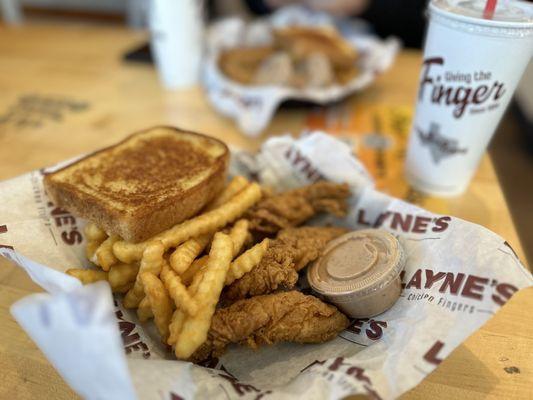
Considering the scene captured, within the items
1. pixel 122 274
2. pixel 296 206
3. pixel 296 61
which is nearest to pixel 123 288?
pixel 122 274

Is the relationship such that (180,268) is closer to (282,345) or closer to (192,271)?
(192,271)

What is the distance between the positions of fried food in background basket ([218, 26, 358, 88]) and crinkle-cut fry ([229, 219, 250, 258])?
37.7 inches

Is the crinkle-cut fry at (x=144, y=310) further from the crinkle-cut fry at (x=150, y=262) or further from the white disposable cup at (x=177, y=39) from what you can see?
the white disposable cup at (x=177, y=39)

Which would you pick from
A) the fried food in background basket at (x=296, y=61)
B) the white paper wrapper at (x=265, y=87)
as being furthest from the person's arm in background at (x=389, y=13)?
the fried food in background basket at (x=296, y=61)

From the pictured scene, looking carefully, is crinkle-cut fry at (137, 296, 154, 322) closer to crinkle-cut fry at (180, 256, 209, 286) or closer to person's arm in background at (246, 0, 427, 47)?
crinkle-cut fry at (180, 256, 209, 286)

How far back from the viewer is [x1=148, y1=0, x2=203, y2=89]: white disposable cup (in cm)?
197

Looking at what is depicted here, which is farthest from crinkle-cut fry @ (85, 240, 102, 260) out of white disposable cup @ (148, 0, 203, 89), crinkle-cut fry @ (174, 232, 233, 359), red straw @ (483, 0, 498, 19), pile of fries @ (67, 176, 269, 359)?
white disposable cup @ (148, 0, 203, 89)

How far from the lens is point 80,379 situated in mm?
682

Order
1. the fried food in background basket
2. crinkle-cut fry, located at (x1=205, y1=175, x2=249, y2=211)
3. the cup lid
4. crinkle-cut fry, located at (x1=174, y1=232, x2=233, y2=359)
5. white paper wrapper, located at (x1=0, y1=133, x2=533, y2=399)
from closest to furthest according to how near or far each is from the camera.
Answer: white paper wrapper, located at (x1=0, y1=133, x2=533, y2=399), crinkle-cut fry, located at (x1=174, y1=232, x2=233, y2=359), the cup lid, crinkle-cut fry, located at (x1=205, y1=175, x2=249, y2=211), the fried food in background basket

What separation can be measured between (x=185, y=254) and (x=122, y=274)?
0.16 meters

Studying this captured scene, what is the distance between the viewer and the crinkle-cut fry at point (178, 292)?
82 cm

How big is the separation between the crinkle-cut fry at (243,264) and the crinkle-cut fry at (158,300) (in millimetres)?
134

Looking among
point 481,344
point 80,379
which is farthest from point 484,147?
point 80,379

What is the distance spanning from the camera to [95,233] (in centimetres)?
105
